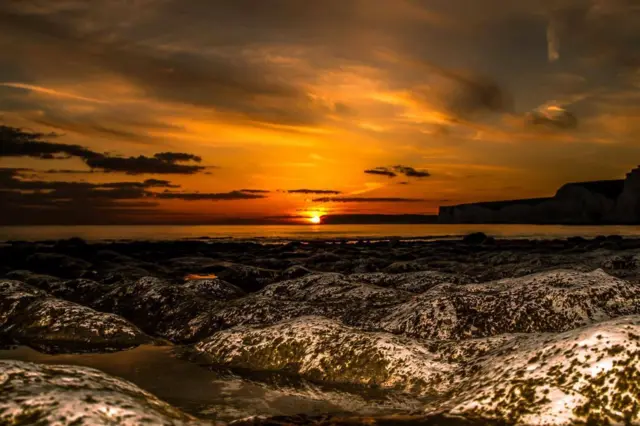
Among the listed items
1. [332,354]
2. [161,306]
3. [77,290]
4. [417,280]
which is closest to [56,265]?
[77,290]

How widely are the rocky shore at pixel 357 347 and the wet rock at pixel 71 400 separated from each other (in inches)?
1.3

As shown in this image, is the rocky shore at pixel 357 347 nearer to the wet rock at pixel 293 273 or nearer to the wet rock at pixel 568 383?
the wet rock at pixel 568 383

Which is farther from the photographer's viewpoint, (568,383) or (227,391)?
(227,391)

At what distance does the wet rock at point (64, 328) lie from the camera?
20594 millimetres

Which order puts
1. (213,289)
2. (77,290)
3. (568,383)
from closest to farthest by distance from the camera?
(568,383), (213,289), (77,290)

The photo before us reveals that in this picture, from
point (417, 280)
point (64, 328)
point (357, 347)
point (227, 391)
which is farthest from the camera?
point (417, 280)

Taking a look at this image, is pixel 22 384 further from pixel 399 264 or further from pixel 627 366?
pixel 399 264

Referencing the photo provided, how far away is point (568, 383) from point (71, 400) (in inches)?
358

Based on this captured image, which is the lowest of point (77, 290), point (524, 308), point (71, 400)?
point (77, 290)

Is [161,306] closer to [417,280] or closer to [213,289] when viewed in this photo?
[213,289]

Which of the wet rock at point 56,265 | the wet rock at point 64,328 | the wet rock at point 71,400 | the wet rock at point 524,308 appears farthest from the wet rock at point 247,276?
the wet rock at point 71,400

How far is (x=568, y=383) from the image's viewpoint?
10.4m

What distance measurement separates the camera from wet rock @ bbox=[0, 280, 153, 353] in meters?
20.6

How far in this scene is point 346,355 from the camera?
52.5 ft
